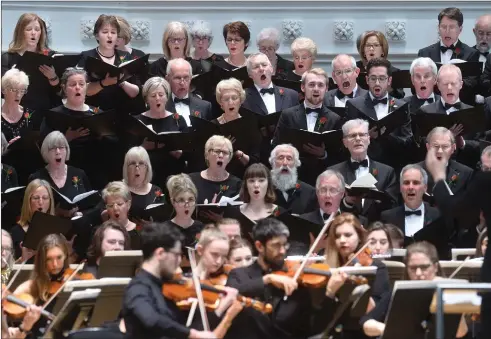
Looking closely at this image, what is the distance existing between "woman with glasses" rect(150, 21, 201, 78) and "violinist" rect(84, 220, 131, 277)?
1913mm

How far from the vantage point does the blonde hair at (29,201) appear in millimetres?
7020

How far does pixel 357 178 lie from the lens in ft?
23.8

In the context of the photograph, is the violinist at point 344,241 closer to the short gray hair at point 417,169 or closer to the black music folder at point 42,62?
the short gray hair at point 417,169

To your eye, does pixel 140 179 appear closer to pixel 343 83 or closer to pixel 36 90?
pixel 36 90

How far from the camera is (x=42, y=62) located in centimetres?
782

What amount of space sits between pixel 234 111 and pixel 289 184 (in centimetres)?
62

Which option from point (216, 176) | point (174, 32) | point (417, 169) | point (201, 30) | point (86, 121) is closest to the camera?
point (417, 169)

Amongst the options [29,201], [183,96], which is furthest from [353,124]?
[29,201]

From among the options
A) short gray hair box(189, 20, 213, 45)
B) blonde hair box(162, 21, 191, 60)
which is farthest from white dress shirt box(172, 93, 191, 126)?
short gray hair box(189, 20, 213, 45)

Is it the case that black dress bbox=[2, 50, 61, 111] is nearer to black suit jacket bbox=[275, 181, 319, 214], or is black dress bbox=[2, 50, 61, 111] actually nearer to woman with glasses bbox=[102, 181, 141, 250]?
woman with glasses bbox=[102, 181, 141, 250]

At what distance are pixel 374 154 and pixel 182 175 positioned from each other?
1226 millimetres

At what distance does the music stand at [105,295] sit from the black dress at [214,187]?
6.02 ft

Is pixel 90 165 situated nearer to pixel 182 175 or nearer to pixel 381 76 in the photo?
pixel 182 175

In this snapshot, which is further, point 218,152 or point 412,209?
point 218,152
